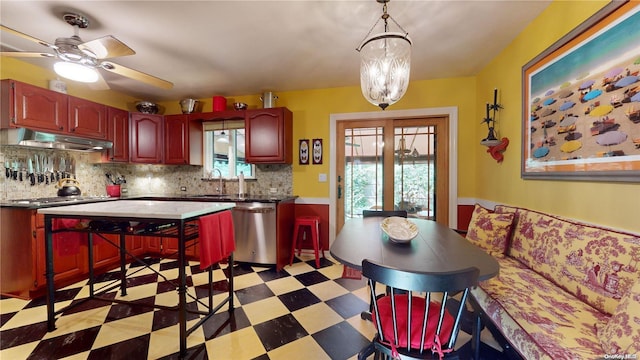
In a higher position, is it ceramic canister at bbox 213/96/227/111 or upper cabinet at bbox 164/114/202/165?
ceramic canister at bbox 213/96/227/111

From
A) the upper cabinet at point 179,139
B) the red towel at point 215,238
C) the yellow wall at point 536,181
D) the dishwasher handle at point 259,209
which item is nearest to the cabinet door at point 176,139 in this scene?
the upper cabinet at point 179,139

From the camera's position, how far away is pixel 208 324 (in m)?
1.89

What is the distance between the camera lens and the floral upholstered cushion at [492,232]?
6.41 feet

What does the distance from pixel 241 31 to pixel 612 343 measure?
302 centimetres

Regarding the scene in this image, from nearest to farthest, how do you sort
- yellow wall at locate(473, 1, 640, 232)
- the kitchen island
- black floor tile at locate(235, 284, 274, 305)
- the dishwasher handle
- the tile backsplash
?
yellow wall at locate(473, 1, 640, 232) → the kitchen island → black floor tile at locate(235, 284, 274, 305) → the tile backsplash → the dishwasher handle

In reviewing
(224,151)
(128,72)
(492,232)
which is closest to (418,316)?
(492,232)

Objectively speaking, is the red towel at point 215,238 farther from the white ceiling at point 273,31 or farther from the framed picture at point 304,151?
the framed picture at point 304,151

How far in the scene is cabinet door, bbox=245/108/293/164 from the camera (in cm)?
331

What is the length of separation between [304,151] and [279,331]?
2.40 m

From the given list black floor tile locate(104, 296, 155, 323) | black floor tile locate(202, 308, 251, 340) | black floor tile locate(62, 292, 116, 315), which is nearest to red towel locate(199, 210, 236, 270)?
black floor tile locate(202, 308, 251, 340)

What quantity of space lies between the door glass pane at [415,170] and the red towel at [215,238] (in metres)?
2.39

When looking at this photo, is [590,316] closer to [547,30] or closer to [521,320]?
[521,320]

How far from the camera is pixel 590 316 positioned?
45.1 inches

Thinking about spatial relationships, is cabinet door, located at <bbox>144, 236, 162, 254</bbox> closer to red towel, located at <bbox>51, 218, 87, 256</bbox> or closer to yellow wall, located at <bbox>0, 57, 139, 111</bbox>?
red towel, located at <bbox>51, 218, 87, 256</bbox>
